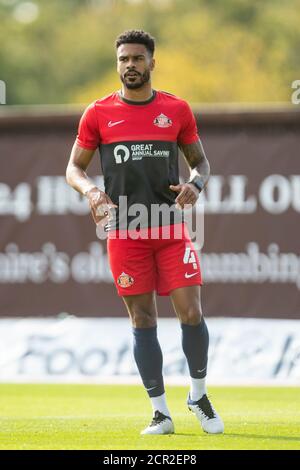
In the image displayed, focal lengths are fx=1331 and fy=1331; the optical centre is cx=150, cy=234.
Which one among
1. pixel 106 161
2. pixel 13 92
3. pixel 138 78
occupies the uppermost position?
pixel 138 78

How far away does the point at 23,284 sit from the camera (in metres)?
14.7

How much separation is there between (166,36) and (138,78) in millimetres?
54378

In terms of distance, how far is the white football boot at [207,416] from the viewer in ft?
28.8

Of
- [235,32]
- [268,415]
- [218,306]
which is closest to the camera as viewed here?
[268,415]

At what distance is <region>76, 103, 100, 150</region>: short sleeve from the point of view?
29.6 ft

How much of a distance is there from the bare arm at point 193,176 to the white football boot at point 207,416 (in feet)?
4.35

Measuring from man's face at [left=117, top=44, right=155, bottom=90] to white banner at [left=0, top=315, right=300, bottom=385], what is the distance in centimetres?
524

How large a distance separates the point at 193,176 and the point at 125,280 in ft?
2.84

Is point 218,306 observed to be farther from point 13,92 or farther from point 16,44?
point 16,44

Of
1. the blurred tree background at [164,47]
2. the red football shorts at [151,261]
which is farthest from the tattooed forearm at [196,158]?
the blurred tree background at [164,47]

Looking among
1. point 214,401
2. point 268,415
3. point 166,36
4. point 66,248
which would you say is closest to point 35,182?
point 66,248

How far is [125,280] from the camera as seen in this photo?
8.95 m

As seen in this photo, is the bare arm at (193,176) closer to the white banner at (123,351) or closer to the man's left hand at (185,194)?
the man's left hand at (185,194)

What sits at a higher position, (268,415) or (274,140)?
(274,140)
